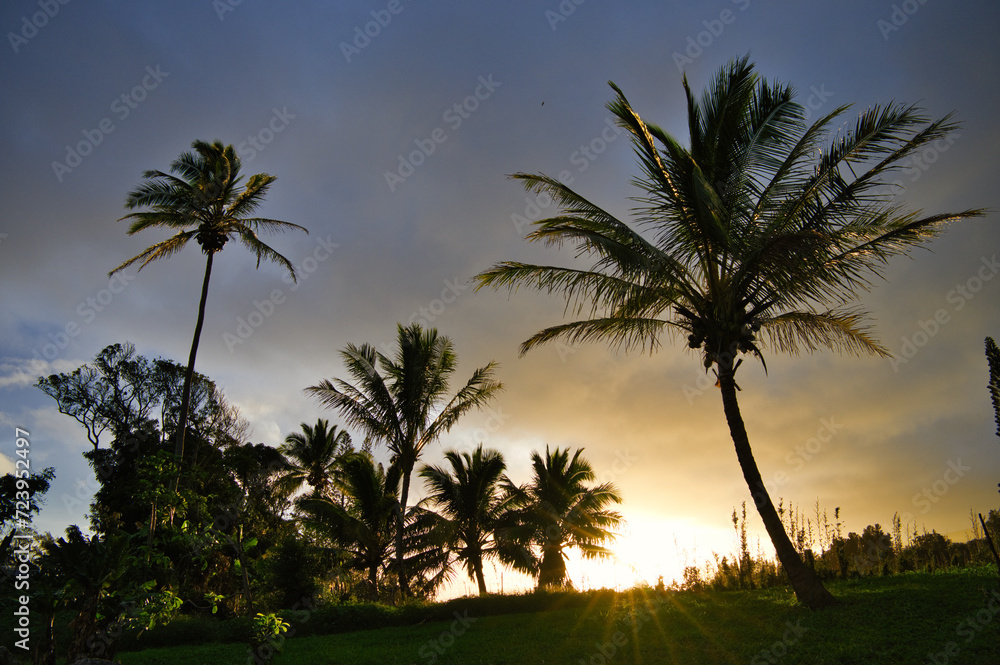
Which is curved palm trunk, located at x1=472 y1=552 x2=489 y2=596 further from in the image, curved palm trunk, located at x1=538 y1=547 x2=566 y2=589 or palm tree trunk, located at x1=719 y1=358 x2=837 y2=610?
palm tree trunk, located at x1=719 y1=358 x2=837 y2=610

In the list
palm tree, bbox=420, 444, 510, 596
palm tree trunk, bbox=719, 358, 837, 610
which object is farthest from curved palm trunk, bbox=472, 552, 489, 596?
palm tree trunk, bbox=719, 358, 837, 610

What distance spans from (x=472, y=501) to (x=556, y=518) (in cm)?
348

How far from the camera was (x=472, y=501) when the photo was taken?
21.3 meters

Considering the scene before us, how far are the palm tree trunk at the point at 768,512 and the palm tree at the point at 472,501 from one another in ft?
40.9

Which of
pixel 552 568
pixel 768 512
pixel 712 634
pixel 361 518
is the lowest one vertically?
pixel 552 568

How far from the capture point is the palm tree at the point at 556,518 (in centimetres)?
2061

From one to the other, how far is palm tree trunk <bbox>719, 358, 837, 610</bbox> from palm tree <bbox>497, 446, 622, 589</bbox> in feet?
39.7

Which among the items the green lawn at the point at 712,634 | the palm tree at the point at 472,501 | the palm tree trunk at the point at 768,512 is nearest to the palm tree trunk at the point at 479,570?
the palm tree at the point at 472,501

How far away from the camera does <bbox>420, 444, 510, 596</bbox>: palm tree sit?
20.9 meters

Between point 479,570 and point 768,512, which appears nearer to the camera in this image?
point 768,512

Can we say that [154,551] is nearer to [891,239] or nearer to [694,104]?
[694,104]

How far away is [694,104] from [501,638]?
11.3 meters

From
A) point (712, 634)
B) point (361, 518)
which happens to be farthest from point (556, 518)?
point (712, 634)

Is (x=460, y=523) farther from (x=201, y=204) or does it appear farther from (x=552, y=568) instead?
(x=201, y=204)
